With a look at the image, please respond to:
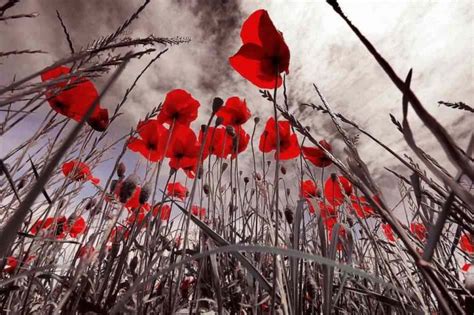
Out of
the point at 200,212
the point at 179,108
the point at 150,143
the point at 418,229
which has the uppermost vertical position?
the point at 179,108

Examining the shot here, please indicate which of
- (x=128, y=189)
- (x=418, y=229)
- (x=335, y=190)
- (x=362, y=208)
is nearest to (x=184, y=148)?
(x=128, y=189)

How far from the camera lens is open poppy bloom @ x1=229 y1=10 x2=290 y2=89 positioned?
1149 millimetres

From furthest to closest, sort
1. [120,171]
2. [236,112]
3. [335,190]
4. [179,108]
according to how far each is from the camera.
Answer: [335,190] < [236,112] < [179,108] < [120,171]

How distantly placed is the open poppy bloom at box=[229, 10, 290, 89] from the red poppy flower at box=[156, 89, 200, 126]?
56 centimetres

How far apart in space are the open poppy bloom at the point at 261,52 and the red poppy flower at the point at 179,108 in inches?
22.1

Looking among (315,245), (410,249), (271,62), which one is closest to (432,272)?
(410,249)

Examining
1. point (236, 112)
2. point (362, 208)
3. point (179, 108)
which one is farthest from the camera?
point (236, 112)

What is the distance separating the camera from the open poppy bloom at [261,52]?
115 centimetres

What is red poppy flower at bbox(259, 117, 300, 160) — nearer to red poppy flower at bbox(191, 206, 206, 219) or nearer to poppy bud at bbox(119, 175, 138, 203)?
red poppy flower at bbox(191, 206, 206, 219)

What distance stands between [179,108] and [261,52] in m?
0.73

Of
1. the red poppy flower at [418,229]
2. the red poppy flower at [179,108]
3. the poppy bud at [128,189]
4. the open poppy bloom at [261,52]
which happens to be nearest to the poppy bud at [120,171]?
the red poppy flower at [179,108]

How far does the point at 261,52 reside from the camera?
120cm

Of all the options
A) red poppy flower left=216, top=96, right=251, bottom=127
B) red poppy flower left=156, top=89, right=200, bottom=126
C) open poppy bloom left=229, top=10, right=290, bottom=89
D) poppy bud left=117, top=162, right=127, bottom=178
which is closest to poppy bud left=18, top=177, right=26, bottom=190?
poppy bud left=117, top=162, right=127, bottom=178

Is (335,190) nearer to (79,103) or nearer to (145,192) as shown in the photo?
(145,192)
